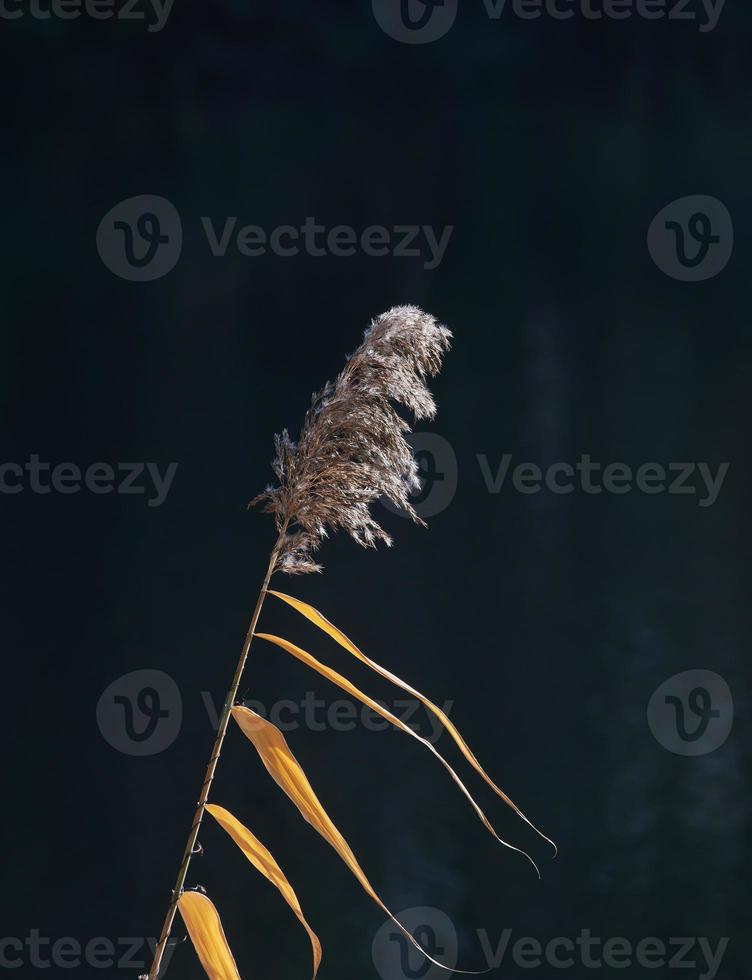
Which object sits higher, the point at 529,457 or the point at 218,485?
the point at 529,457

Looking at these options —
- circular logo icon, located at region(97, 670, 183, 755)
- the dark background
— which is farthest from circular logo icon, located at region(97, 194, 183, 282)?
circular logo icon, located at region(97, 670, 183, 755)

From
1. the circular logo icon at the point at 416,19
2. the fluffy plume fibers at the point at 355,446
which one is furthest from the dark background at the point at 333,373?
the fluffy plume fibers at the point at 355,446

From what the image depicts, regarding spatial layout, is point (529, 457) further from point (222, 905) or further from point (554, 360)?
point (222, 905)

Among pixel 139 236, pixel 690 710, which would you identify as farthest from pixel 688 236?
pixel 139 236

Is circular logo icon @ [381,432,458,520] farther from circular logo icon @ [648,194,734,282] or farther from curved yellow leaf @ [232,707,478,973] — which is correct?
curved yellow leaf @ [232,707,478,973]

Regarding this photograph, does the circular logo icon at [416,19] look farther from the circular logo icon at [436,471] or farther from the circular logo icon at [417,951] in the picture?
the circular logo icon at [417,951]

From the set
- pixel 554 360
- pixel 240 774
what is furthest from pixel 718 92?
pixel 240 774

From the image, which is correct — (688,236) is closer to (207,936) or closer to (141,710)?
(141,710)
